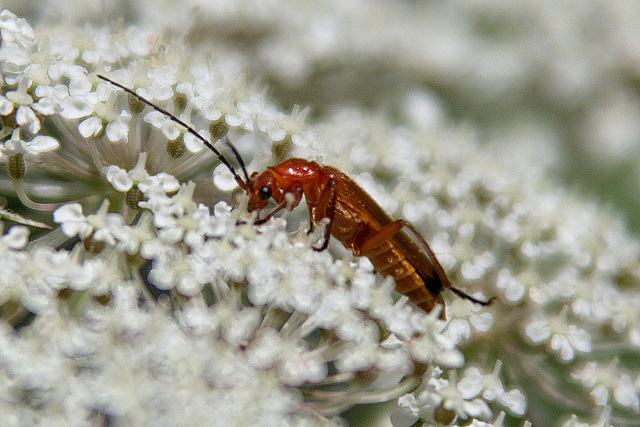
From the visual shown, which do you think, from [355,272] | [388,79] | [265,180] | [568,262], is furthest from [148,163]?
[388,79]

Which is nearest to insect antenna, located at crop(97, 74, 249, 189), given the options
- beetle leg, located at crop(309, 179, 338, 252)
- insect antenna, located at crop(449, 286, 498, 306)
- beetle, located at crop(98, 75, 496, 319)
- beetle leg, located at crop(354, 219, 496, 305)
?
beetle, located at crop(98, 75, 496, 319)

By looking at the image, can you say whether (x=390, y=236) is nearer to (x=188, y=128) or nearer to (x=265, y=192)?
(x=265, y=192)

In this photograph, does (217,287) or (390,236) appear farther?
(390,236)

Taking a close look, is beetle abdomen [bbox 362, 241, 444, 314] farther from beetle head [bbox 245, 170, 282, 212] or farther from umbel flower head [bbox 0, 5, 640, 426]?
beetle head [bbox 245, 170, 282, 212]

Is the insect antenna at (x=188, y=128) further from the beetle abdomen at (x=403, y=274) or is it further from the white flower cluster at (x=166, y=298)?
the beetle abdomen at (x=403, y=274)

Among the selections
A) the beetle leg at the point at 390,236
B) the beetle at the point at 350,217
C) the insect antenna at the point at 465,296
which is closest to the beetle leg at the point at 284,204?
the beetle at the point at 350,217

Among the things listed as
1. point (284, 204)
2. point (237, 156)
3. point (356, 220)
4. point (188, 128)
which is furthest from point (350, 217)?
point (188, 128)

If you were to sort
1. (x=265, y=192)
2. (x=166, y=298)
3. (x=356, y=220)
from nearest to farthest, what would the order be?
(x=166, y=298) < (x=265, y=192) < (x=356, y=220)
